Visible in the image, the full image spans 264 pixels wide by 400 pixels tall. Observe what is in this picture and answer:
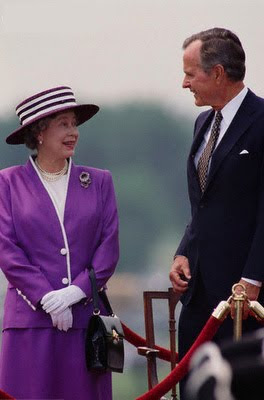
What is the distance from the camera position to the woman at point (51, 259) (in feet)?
15.5

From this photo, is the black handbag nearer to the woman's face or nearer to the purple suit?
the purple suit

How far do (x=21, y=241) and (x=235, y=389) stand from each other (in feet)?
9.56

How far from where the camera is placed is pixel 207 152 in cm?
454

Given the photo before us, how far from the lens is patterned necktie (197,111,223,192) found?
4523mm

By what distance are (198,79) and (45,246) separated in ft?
2.84

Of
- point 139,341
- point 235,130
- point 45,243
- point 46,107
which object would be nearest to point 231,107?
point 235,130

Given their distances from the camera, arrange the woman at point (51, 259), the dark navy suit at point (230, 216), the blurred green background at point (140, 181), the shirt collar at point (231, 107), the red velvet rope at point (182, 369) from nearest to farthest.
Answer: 1. the red velvet rope at point (182, 369)
2. the dark navy suit at point (230, 216)
3. the shirt collar at point (231, 107)
4. the woman at point (51, 259)
5. the blurred green background at point (140, 181)

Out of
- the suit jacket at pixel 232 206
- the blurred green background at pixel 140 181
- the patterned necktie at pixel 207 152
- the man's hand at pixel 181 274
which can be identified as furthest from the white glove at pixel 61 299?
the blurred green background at pixel 140 181

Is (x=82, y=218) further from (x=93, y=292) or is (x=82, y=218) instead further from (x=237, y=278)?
(x=237, y=278)

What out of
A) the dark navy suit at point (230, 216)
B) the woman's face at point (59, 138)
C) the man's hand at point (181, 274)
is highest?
the woman's face at point (59, 138)

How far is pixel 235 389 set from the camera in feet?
6.33

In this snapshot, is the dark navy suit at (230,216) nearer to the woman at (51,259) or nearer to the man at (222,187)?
the man at (222,187)

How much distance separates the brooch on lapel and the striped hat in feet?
0.80

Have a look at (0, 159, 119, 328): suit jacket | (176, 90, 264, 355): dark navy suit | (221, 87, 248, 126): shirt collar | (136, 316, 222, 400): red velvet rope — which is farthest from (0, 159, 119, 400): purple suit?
(221, 87, 248, 126): shirt collar
